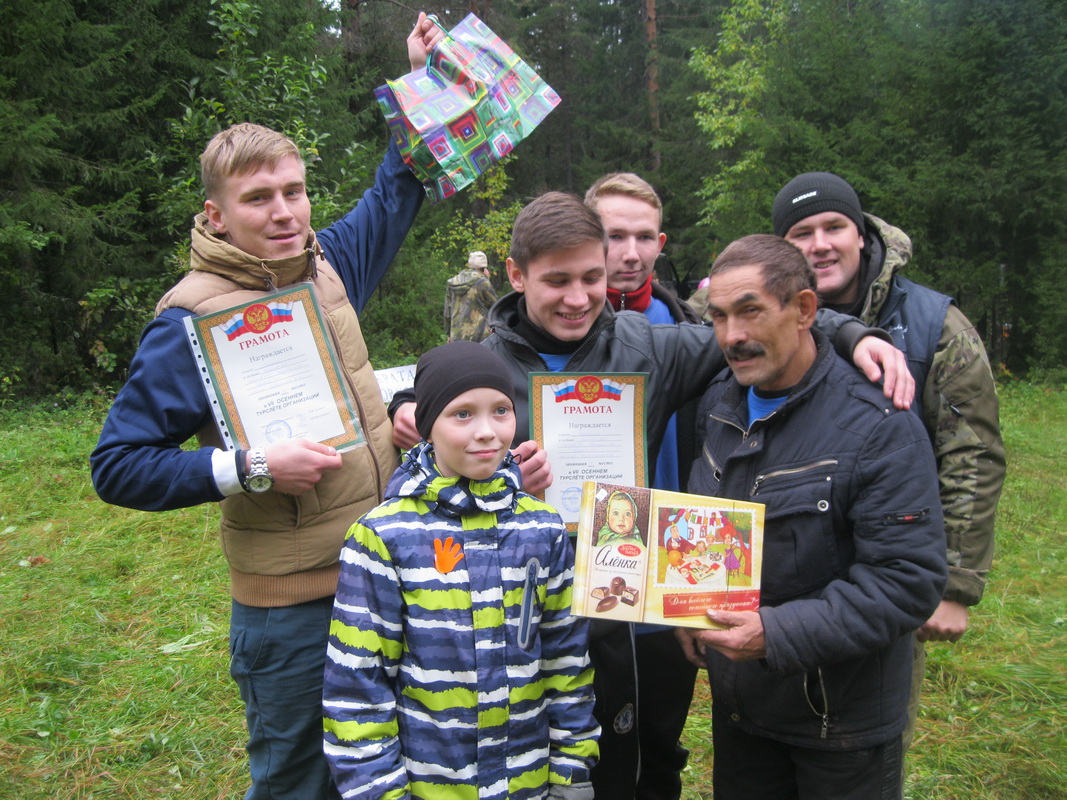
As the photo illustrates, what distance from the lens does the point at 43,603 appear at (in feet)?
17.8

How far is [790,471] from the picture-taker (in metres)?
2.10

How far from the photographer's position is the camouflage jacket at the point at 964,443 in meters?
2.40

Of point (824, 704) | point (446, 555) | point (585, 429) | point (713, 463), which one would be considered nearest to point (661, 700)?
point (824, 704)

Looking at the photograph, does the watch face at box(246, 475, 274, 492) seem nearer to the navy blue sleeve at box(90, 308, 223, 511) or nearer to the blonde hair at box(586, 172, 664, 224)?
the navy blue sleeve at box(90, 308, 223, 511)

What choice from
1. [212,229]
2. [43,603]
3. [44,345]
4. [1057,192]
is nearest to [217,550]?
[43,603]

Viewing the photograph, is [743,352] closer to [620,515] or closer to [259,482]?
[620,515]

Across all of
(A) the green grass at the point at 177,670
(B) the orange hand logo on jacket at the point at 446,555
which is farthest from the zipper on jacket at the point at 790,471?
(A) the green grass at the point at 177,670

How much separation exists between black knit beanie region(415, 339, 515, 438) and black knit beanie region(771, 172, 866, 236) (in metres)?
1.32

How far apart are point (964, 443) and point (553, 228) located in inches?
57.0

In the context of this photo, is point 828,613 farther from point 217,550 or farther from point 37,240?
point 37,240

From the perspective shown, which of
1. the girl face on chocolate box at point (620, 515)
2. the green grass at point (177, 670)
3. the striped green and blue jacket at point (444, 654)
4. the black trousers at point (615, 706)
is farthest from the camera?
the green grass at point (177, 670)

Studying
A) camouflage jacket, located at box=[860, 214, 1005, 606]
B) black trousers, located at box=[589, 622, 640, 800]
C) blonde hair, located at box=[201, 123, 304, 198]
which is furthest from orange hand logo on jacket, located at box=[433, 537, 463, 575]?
camouflage jacket, located at box=[860, 214, 1005, 606]

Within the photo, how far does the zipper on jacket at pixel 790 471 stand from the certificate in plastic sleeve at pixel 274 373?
1.13 m

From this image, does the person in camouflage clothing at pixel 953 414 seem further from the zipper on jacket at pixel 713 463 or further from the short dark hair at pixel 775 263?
the zipper on jacket at pixel 713 463
